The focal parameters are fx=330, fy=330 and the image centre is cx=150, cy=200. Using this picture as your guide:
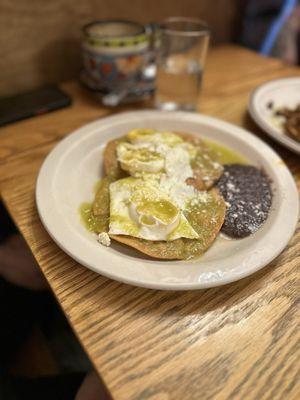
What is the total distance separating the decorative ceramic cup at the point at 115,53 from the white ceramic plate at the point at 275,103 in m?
0.36

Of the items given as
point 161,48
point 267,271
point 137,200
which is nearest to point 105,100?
point 161,48

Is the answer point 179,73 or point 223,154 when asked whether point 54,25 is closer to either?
point 179,73

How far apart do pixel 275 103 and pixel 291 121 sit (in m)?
0.18

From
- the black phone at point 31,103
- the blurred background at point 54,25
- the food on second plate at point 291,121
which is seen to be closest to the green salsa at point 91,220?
the black phone at point 31,103

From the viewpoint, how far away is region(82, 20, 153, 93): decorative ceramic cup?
3.14 ft

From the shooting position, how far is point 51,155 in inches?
28.3

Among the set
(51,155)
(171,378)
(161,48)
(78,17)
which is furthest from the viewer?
(78,17)

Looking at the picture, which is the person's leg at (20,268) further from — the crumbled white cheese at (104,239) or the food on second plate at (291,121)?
the food on second plate at (291,121)

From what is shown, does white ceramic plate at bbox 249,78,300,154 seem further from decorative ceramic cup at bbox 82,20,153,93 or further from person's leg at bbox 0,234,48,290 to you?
person's leg at bbox 0,234,48,290

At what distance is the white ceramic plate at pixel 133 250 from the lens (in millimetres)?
500

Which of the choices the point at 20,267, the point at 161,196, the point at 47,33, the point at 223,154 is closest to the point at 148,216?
the point at 161,196

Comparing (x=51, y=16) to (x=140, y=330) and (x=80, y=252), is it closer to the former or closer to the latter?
(x=80, y=252)

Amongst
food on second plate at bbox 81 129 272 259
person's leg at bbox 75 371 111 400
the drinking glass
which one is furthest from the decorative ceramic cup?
person's leg at bbox 75 371 111 400

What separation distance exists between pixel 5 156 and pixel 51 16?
55cm
